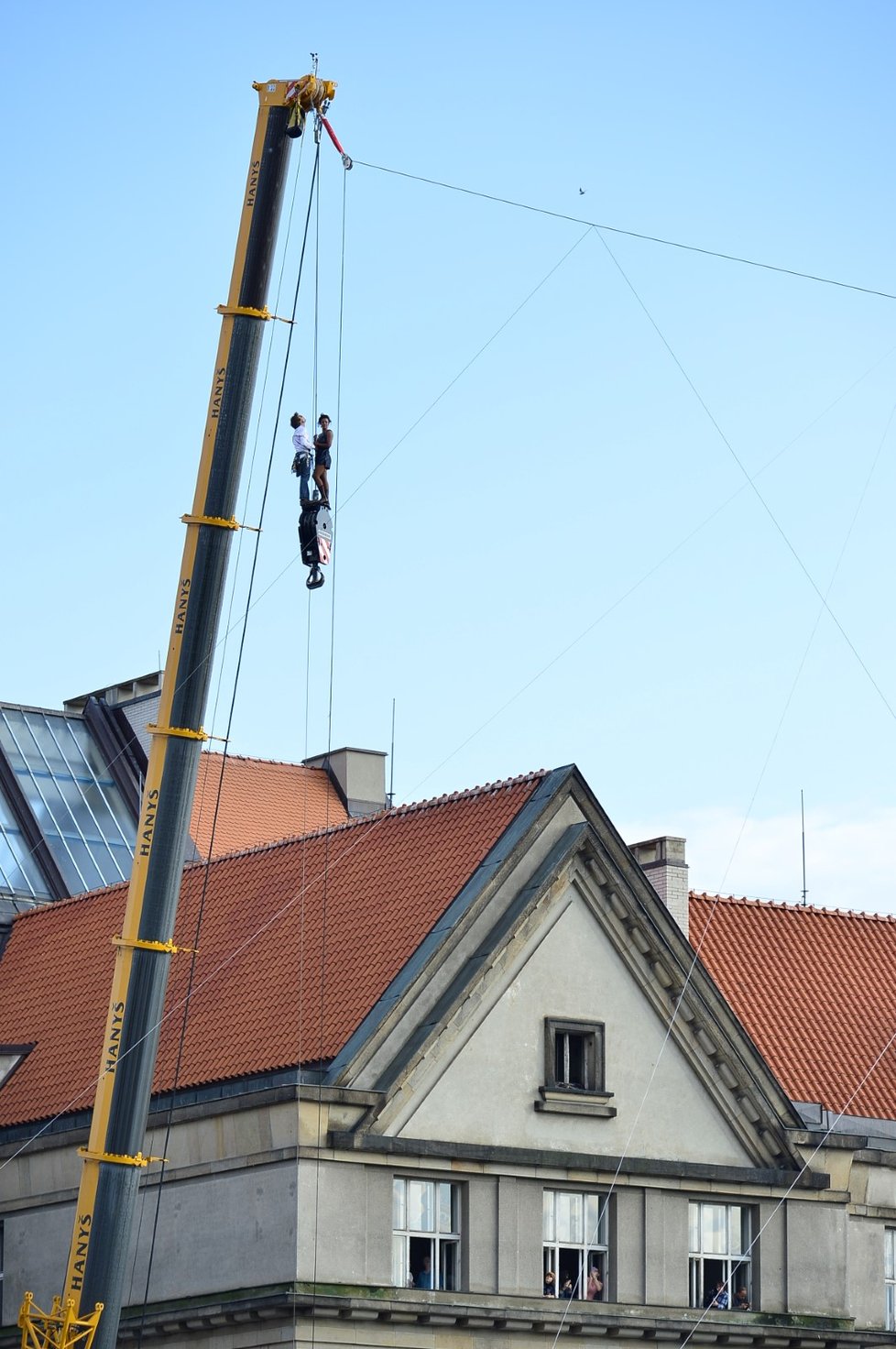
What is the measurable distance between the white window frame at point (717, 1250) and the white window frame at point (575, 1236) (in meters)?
1.75

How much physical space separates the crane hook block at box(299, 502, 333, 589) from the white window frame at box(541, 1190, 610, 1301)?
12.6 m

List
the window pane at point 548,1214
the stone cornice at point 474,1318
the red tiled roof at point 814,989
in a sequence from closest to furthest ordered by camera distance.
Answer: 1. the stone cornice at point 474,1318
2. the window pane at point 548,1214
3. the red tiled roof at point 814,989

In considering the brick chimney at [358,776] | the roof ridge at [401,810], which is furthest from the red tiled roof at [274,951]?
the brick chimney at [358,776]

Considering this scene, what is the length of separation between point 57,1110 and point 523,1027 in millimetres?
8842

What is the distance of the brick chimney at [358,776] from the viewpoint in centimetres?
8006

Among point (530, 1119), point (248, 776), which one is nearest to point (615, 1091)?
point (530, 1119)

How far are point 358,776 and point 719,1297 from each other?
27.7m

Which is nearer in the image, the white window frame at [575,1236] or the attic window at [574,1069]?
the white window frame at [575,1236]

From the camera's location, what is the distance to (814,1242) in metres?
56.2

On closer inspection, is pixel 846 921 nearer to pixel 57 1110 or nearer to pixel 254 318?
pixel 57 1110

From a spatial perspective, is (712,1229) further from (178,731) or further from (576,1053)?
(178,731)

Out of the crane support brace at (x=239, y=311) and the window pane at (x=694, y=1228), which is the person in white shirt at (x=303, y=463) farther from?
the window pane at (x=694, y=1228)

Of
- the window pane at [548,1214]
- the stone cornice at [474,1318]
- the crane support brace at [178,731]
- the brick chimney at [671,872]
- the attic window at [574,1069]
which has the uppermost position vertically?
the brick chimney at [671,872]

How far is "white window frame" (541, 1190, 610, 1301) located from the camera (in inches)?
2119
